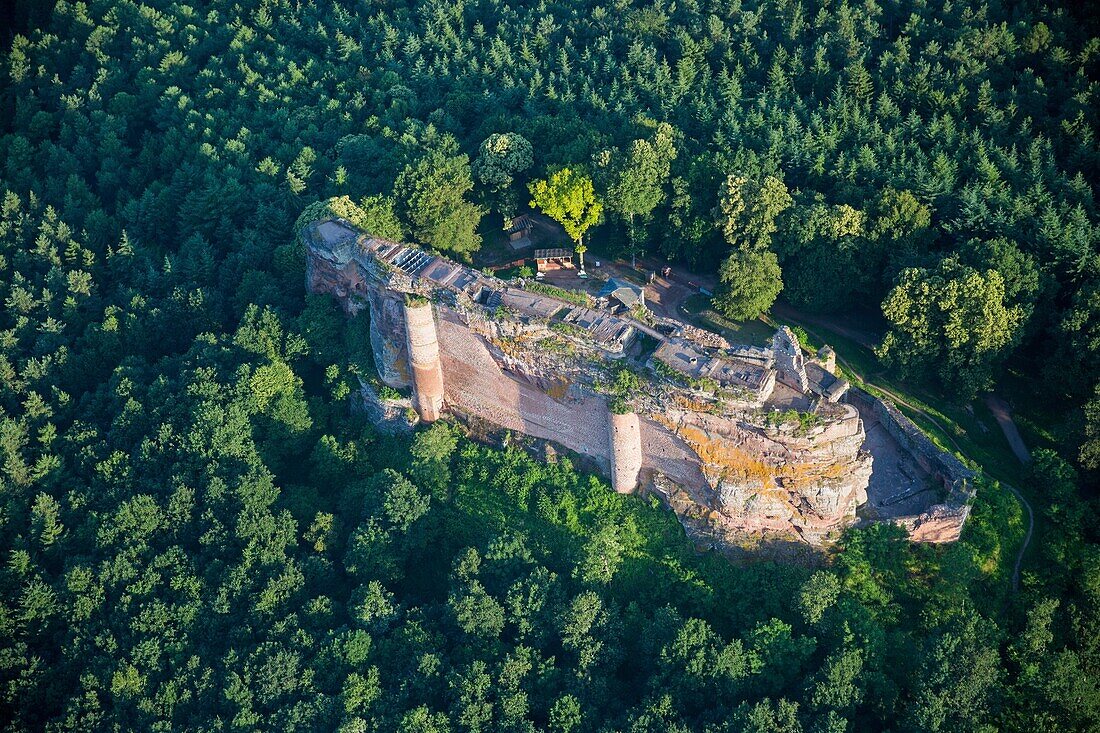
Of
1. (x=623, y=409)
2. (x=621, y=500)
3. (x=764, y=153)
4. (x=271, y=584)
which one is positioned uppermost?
(x=764, y=153)

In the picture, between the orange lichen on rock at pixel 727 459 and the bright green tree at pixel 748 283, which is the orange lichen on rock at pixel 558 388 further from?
the bright green tree at pixel 748 283

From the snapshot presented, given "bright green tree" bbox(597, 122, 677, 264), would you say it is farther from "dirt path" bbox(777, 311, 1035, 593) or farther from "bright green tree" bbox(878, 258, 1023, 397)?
"bright green tree" bbox(878, 258, 1023, 397)

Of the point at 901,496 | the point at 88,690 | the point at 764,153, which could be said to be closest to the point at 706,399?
the point at 901,496

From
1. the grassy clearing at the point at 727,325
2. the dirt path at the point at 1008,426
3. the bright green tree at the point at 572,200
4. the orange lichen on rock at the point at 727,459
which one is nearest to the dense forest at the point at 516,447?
the bright green tree at the point at 572,200

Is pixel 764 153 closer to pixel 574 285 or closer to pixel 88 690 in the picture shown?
pixel 574 285

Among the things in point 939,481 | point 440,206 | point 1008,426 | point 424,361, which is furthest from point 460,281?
point 1008,426

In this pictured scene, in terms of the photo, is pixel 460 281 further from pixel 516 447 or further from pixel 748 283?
pixel 748 283
